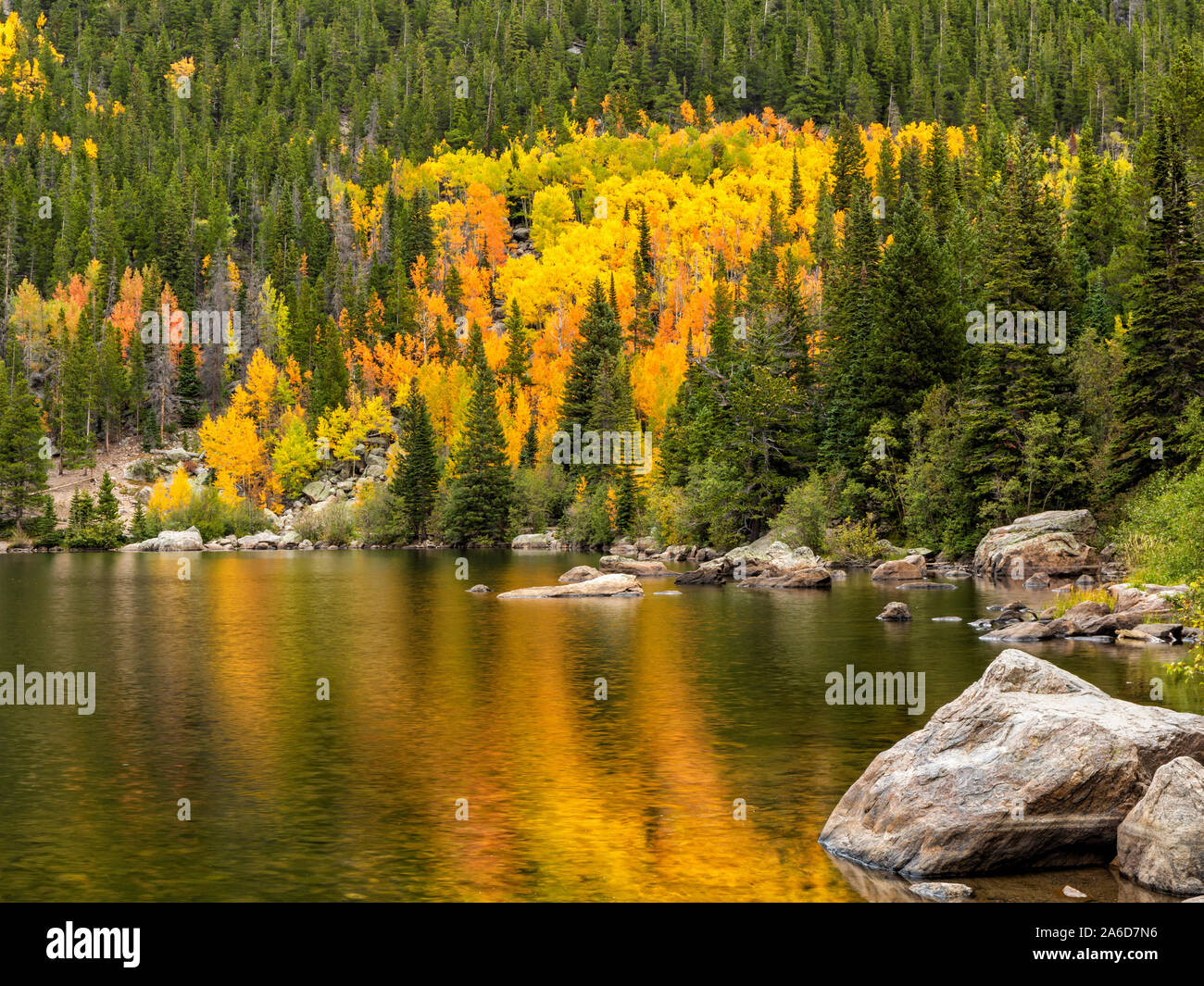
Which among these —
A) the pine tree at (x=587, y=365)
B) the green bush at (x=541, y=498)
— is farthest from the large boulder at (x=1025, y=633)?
the pine tree at (x=587, y=365)

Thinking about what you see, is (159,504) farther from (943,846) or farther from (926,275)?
(943,846)

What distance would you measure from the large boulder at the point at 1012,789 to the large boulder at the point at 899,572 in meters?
49.1

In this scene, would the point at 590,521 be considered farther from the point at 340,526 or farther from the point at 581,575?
the point at 581,575

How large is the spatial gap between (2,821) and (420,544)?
108m

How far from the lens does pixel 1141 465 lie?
60562mm

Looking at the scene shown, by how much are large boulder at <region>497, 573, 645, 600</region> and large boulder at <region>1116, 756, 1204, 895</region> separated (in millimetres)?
46585

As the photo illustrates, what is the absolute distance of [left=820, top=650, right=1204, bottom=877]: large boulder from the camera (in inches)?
647

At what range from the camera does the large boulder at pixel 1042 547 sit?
6181 cm

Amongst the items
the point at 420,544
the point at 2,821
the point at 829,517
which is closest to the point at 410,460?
the point at 420,544

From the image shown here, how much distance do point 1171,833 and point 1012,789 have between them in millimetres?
2137

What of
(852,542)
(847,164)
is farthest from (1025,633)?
(847,164)

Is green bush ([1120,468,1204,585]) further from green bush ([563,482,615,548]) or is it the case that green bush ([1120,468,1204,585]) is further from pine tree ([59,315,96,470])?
pine tree ([59,315,96,470])

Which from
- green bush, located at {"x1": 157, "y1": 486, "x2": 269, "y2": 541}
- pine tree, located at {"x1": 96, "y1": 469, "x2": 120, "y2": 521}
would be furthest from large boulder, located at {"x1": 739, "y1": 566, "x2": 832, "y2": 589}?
pine tree, located at {"x1": 96, "y1": 469, "x2": 120, "y2": 521}

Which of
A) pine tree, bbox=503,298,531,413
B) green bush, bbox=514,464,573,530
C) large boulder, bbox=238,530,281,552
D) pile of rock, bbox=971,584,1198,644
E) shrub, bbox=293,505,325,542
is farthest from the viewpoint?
pine tree, bbox=503,298,531,413
